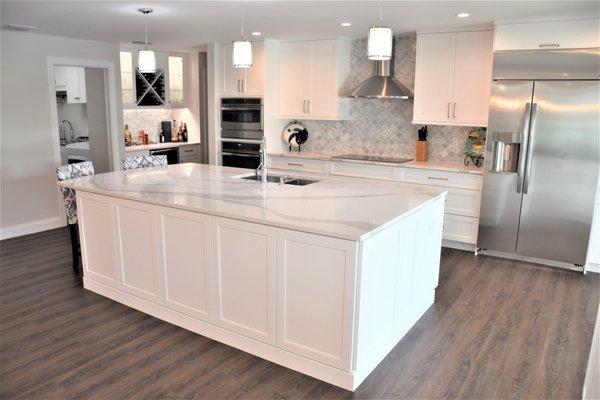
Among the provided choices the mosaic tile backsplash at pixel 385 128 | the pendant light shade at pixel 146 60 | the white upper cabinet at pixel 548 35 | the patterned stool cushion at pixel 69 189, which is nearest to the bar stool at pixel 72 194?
the patterned stool cushion at pixel 69 189

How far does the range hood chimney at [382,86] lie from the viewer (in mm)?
5246

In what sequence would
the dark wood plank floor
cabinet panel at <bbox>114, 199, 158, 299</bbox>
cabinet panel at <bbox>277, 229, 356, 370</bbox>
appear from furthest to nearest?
cabinet panel at <bbox>114, 199, 158, 299</bbox>, the dark wood plank floor, cabinet panel at <bbox>277, 229, 356, 370</bbox>

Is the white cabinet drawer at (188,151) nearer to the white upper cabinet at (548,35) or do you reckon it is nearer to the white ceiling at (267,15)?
the white ceiling at (267,15)

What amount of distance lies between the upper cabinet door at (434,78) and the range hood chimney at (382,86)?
0.60 feet

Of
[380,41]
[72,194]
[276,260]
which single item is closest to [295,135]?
Result: [72,194]

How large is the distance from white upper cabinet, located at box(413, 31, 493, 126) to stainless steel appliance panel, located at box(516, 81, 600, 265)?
0.65m

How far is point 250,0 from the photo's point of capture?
374 cm

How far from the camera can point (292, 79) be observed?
20.1 feet

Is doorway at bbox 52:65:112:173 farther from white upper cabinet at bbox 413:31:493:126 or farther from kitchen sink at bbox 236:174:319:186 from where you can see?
white upper cabinet at bbox 413:31:493:126

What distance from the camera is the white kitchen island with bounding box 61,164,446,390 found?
8.43 feet

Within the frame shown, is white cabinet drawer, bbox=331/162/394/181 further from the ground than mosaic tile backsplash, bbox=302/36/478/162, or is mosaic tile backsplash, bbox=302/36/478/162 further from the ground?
mosaic tile backsplash, bbox=302/36/478/162

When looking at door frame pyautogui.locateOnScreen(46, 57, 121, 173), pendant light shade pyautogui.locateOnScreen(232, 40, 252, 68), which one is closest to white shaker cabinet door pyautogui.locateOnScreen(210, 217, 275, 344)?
pendant light shade pyautogui.locateOnScreen(232, 40, 252, 68)

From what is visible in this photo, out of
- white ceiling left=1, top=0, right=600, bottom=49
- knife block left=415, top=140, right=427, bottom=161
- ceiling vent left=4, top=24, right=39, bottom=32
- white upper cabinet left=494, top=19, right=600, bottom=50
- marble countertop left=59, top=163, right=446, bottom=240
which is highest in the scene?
white ceiling left=1, top=0, right=600, bottom=49

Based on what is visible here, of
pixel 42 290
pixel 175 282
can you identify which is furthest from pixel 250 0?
pixel 42 290
